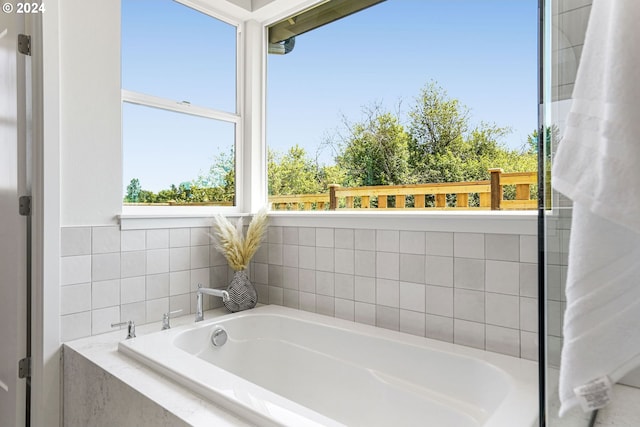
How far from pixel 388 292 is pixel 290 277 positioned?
0.67 m

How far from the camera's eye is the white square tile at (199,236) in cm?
228

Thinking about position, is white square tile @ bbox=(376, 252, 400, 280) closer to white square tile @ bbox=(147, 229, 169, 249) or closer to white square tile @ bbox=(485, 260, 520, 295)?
white square tile @ bbox=(485, 260, 520, 295)

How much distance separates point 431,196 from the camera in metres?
1.92

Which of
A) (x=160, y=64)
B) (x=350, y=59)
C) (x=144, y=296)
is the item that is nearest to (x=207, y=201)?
(x=144, y=296)

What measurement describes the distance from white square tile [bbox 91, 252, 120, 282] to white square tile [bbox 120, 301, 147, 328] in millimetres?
167

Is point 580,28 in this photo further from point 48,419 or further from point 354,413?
point 48,419

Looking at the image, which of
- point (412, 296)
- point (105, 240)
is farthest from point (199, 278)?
point (412, 296)

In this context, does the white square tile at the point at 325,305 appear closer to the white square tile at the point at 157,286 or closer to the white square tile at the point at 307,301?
the white square tile at the point at 307,301

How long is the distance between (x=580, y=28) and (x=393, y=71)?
4.70 feet

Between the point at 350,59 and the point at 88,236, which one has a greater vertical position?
the point at 350,59

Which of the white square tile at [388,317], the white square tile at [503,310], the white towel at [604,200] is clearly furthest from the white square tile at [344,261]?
the white towel at [604,200]

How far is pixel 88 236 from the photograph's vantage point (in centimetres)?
185

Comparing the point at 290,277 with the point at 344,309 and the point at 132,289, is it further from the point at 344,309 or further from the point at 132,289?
the point at 132,289

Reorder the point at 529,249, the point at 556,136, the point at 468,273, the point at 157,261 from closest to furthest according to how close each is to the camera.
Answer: the point at 556,136
the point at 529,249
the point at 468,273
the point at 157,261
